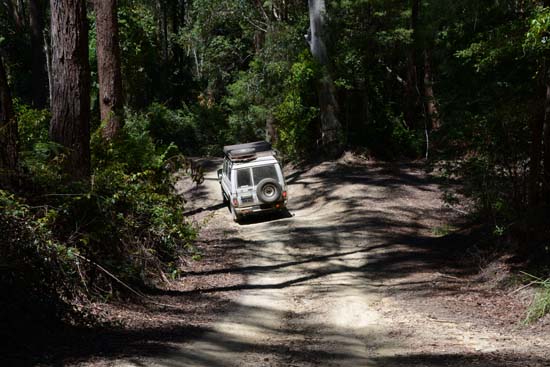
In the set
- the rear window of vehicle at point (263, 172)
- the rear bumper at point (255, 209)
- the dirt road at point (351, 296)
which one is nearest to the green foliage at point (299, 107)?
the dirt road at point (351, 296)

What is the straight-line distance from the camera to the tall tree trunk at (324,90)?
2864cm

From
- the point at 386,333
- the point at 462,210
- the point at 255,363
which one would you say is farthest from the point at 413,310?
the point at 462,210

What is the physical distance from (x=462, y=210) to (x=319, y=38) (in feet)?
40.3

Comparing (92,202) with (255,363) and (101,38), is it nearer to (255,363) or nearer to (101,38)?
(255,363)

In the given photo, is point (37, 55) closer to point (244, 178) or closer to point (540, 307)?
point (244, 178)

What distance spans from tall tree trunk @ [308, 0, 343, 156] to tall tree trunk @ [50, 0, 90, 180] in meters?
18.4

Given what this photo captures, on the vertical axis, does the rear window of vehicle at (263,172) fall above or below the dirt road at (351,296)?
above

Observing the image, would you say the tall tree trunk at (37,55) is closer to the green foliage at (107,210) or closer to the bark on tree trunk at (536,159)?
the green foliage at (107,210)

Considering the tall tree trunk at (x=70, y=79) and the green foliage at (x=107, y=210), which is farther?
the tall tree trunk at (x=70, y=79)

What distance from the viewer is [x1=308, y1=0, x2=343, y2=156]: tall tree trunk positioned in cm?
2864

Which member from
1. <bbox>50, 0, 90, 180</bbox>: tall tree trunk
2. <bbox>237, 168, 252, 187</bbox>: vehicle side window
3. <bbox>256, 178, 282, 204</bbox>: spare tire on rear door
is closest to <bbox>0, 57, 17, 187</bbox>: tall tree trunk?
<bbox>50, 0, 90, 180</bbox>: tall tree trunk

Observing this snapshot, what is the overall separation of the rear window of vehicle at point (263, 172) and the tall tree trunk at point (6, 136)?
11.7 m

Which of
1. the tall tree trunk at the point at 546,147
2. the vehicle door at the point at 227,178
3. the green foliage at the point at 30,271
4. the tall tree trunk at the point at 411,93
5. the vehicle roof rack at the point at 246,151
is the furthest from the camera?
the tall tree trunk at the point at 411,93

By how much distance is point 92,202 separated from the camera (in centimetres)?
986
